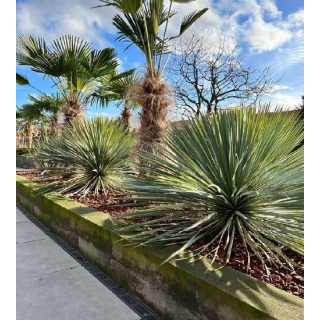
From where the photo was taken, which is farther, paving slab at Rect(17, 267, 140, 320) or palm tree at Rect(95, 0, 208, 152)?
palm tree at Rect(95, 0, 208, 152)

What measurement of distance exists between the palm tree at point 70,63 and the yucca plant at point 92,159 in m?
2.04

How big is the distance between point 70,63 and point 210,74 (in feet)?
22.5

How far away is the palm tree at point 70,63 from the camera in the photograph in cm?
584

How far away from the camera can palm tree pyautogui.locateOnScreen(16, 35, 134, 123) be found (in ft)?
19.1

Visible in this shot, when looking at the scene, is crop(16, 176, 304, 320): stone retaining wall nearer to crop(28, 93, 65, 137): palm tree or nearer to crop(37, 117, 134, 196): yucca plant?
crop(37, 117, 134, 196): yucca plant

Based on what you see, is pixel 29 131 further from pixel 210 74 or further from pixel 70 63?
pixel 70 63

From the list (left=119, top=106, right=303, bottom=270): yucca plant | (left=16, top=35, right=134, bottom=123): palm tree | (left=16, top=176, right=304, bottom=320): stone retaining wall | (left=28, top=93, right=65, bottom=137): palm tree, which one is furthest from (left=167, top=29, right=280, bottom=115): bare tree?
(left=16, top=176, right=304, bottom=320): stone retaining wall

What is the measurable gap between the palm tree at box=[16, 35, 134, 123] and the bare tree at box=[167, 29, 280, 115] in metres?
4.76

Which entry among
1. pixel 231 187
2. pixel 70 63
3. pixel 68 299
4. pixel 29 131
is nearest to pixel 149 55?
pixel 231 187

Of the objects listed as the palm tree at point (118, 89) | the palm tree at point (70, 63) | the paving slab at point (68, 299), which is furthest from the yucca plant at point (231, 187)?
the palm tree at point (118, 89)

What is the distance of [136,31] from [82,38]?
8.45 feet

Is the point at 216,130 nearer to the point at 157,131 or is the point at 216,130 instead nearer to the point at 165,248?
the point at 165,248

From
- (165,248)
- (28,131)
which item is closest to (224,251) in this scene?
(165,248)

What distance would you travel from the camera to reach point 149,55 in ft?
12.7
